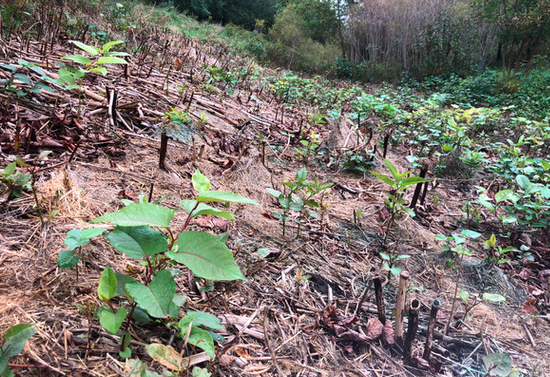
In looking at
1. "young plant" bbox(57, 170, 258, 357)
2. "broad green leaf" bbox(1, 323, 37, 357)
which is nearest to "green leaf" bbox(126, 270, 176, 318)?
"young plant" bbox(57, 170, 258, 357)

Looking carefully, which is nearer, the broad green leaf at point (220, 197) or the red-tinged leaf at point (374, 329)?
the broad green leaf at point (220, 197)

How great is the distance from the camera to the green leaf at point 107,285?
0.77 meters

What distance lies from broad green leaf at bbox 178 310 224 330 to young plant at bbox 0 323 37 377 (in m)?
0.32

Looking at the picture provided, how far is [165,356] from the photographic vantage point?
0.75 metres

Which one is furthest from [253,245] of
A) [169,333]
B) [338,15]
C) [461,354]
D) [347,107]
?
[338,15]

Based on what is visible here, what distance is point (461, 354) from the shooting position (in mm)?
1153

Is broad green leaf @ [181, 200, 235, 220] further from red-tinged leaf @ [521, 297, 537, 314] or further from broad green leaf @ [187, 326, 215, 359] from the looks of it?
red-tinged leaf @ [521, 297, 537, 314]

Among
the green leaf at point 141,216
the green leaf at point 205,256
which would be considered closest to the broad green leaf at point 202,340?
the green leaf at point 205,256

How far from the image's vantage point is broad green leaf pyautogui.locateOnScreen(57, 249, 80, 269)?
0.87 meters

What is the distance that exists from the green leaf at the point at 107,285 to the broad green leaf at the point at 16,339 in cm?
15

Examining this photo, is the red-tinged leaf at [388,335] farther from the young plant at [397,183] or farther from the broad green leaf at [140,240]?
the broad green leaf at [140,240]

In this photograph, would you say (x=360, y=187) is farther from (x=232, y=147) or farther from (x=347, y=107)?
(x=347, y=107)

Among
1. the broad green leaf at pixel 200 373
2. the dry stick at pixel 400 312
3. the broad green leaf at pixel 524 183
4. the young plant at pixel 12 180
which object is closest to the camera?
the broad green leaf at pixel 200 373

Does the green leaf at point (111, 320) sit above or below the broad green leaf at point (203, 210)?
below
